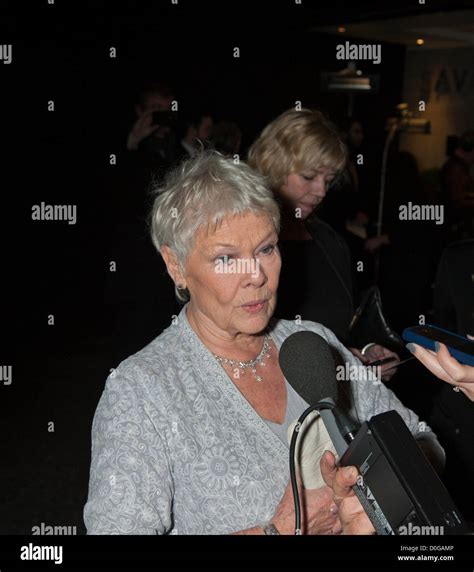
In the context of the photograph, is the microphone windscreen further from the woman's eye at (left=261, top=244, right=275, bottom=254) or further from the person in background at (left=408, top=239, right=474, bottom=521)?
the person in background at (left=408, top=239, right=474, bottom=521)

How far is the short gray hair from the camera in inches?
60.4

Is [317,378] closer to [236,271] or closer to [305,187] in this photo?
[236,271]

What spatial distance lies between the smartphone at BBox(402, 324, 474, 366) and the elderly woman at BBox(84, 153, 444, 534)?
256 millimetres

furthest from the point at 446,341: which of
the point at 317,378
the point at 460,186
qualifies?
the point at 460,186

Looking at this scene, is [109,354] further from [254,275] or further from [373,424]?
[373,424]

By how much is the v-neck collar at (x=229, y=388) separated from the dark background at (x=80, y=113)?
115 inches

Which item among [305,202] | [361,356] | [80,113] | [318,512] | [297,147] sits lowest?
[318,512]

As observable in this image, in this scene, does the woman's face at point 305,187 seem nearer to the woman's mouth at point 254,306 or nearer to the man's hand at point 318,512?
the woman's mouth at point 254,306

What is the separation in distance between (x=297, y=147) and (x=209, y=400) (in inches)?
49.0

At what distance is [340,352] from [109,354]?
141 inches

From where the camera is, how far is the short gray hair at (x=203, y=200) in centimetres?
154

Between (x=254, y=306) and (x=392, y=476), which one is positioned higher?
(x=254, y=306)

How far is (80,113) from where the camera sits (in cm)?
568

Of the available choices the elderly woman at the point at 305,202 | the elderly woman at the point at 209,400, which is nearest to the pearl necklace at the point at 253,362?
the elderly woman at the point at 209,400
